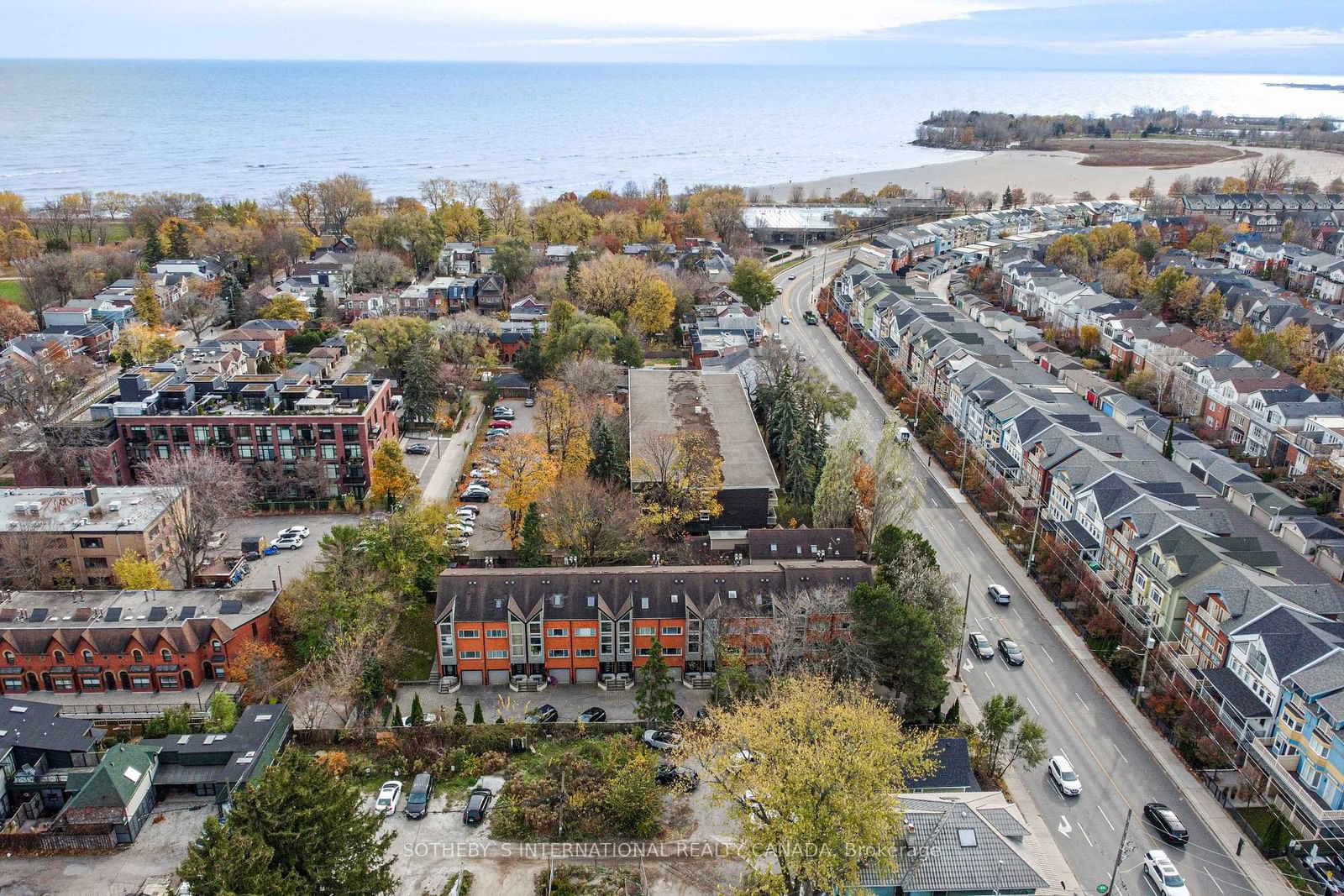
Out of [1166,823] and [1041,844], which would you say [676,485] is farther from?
[1166,823]

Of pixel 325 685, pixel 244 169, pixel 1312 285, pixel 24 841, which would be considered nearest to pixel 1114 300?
pixel 1312 285

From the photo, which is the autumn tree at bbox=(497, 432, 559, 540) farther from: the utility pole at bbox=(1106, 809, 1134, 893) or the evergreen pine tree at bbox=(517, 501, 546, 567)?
the utility pole at bbox=(1106, 809, 1134, 893)

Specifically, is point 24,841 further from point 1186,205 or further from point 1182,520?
point 1186,205

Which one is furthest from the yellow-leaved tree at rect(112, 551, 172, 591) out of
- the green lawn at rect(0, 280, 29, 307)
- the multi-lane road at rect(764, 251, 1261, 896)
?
the green lawn at rect(0, 280, 29, 307)

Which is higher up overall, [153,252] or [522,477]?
[153,252]

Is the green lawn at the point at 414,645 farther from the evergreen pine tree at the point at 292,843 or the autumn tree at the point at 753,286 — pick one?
the autumn tree at the point at 753,286

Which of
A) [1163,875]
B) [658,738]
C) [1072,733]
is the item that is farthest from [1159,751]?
[658,738]

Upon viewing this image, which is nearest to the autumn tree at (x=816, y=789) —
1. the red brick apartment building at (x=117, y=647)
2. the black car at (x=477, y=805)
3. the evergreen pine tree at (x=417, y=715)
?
the black car at (x=477, y=805)
